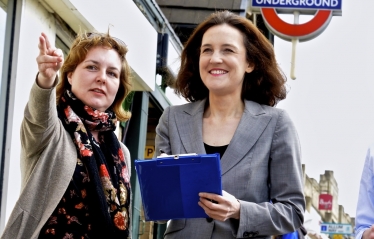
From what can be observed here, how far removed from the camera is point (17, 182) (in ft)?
26.7

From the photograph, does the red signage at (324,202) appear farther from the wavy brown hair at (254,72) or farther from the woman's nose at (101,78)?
the woman's nose at (101,78)

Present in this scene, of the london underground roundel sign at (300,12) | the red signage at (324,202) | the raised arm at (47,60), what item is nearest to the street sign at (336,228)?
the red signage at (324,202)

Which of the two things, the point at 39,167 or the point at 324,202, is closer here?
the point at 39,167

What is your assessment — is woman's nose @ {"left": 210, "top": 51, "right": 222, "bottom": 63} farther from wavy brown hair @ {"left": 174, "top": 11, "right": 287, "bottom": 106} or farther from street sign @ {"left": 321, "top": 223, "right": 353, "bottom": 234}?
street sign @ {"left": 321, "top": 223, "right": 353, "bottom": 234}

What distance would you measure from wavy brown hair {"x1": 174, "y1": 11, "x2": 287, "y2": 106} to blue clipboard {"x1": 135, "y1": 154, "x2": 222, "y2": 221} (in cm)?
80

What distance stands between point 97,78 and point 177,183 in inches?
31.9

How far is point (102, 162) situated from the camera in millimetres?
4699

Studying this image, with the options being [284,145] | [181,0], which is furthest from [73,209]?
[181,0]

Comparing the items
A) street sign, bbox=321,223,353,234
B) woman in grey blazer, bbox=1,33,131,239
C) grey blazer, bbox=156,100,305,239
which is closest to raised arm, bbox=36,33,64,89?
woman in grey blazer, bbox=1,33,131,239

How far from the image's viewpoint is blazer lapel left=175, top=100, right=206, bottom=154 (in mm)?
4719

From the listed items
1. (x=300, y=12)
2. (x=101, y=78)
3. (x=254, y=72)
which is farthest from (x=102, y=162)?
(x=300, y=12)

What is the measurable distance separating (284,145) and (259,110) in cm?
27

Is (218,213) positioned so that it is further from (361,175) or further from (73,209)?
(361,175)

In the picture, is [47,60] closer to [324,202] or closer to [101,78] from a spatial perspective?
[101,78]
